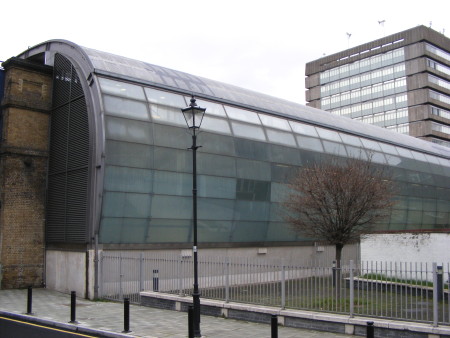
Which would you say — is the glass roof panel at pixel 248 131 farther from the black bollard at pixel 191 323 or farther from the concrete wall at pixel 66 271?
the black bollard at pixel 191 323

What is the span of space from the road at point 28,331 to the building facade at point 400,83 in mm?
85815

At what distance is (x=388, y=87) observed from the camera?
9312 cm

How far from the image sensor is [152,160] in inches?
818

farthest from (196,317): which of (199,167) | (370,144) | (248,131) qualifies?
(370,144)

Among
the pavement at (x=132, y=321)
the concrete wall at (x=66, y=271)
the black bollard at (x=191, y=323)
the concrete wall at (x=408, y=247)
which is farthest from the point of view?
the concrete wall at (x=408, y=247)

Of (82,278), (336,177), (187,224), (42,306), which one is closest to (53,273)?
(82,278)

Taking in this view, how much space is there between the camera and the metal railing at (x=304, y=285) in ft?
40.1

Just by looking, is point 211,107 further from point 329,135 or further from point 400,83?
point 400,83

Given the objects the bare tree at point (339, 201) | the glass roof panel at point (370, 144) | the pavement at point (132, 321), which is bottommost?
the pavement at point (132, 321)

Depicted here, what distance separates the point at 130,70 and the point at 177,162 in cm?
490

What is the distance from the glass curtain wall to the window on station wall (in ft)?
0.17

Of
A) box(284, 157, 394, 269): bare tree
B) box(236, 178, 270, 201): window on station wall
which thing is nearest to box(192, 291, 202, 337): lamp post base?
box(284, 157, 394, 269): bare tree

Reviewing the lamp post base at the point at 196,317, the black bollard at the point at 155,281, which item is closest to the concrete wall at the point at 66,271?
the black bollard at the point at 155,281

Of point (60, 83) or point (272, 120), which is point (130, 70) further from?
point (272, 120)
